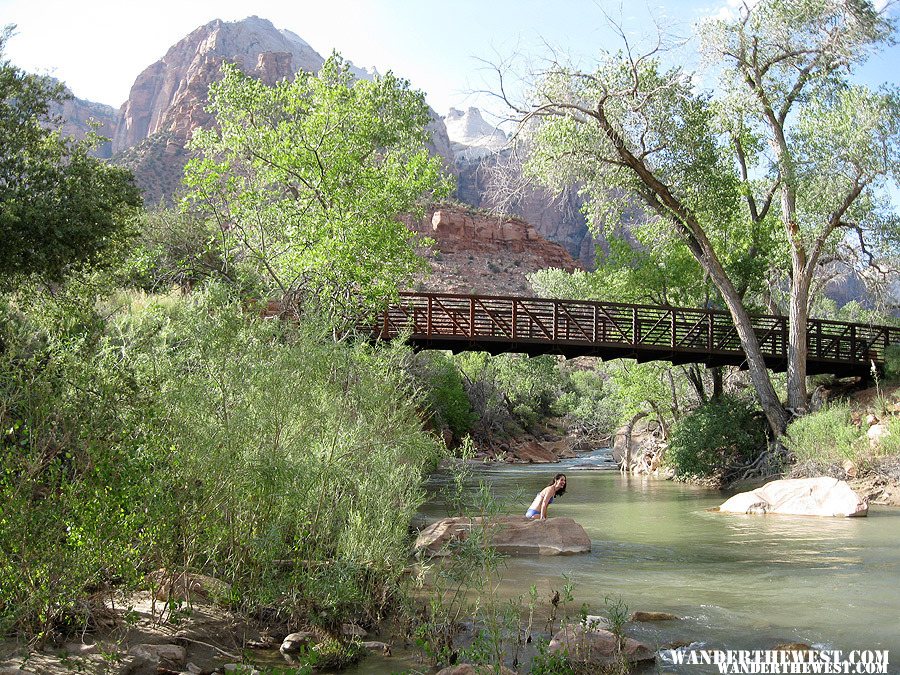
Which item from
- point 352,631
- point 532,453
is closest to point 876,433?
point 352,631

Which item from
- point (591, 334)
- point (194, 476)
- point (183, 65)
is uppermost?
point (183, 65)

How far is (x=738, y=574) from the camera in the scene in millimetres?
8734

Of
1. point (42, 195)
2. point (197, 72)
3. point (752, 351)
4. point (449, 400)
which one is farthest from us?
point (197, 72)

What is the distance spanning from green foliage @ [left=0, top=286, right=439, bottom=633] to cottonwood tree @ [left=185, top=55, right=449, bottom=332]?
708cm

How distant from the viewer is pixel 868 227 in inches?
834

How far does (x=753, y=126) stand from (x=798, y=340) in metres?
5.79

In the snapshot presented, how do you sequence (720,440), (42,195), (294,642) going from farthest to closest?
1. (720,440)
2. (42,195)
3. (294,642)

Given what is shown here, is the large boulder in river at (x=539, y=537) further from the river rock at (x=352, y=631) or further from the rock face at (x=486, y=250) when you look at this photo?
the rock face at (x=486, y=250)

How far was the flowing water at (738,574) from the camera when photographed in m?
6.19

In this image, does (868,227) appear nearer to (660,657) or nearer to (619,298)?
(619,298)

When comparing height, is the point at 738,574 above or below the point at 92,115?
below

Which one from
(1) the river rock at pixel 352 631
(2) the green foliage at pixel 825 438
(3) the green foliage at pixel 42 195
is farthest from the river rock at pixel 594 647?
(2) the green foliage at pixel 825 438

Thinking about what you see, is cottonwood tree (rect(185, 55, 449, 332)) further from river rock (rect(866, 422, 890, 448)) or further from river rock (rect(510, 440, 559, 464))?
river rock (rect(510, 440, 559, 464))

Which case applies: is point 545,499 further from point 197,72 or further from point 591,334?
point 197,72
